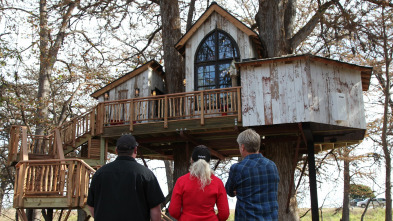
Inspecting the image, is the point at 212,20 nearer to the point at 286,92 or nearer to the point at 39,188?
the point at 286,92

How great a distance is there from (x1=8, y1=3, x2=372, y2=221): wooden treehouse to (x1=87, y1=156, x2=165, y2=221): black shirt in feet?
24.0

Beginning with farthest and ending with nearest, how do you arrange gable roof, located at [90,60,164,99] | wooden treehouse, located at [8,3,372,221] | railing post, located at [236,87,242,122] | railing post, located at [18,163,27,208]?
gable roof, located at [90,60,164,99] < railing post, located at [236,87,242,122] < wooden treehouse, located at [8,3,372,221] < railing post, located at [18,163,27,208]

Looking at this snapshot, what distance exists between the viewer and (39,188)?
40.3ft

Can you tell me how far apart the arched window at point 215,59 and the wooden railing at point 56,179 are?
6.11m

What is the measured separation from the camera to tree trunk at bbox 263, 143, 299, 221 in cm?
1496

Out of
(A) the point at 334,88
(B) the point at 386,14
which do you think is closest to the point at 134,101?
(A) the point at 334,88

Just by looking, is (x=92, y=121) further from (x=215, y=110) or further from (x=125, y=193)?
(x=125, y=193)

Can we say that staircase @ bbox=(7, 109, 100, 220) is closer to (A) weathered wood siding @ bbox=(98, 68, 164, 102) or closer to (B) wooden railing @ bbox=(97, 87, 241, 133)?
(B) wooden railing @ bbox=(97, 87, 241, 133)

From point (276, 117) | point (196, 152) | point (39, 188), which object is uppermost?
point (276, 117)

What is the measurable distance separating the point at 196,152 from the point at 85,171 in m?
7.34

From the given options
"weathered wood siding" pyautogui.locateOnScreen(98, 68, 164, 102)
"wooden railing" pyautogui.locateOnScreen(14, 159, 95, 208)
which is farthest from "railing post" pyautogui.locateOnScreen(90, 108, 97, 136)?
"wooden railing" pyautogui.locateOnScreen(14, 159, 95, 208)

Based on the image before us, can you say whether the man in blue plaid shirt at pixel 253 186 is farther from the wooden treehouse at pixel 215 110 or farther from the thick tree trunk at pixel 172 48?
the thick tree trunk at pixel 172 48

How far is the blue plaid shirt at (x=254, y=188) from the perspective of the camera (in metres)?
4.53

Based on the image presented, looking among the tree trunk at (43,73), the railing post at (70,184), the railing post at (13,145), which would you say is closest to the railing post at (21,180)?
the railing post at (70,184)
